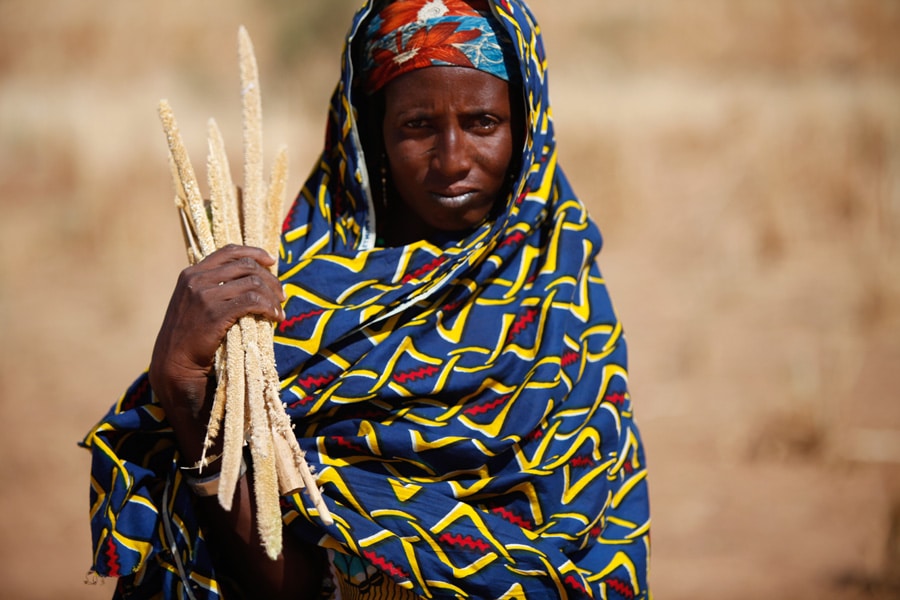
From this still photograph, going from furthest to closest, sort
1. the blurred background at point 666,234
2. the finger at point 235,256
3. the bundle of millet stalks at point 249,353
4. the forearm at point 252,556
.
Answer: the blurred background at point 666,234 → the forearm at point 252,556 → the finger at point 235,256 → the bundle of millet stalks at point 249,353

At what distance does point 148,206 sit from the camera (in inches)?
348

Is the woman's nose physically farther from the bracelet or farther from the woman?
the bracelet

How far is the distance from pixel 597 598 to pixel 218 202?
1.13 metres

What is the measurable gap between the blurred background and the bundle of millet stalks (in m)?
3.51

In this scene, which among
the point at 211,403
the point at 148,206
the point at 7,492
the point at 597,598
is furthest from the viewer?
the point at 148,206

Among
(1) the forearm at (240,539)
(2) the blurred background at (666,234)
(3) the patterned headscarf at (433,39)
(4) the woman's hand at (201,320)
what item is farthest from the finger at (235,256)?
(2) the blurred background at (666,234)

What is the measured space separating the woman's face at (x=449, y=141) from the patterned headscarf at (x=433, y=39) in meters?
0.02

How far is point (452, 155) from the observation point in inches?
73.7

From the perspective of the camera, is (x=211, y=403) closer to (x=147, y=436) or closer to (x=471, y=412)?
(x=147, y=436)

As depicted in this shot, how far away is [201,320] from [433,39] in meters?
0.80

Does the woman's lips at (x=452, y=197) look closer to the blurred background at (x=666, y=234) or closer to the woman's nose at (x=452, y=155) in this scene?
the woman's nose at (x=452, y=155)

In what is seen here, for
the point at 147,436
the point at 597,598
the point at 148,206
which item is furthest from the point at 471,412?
the point at 148,206

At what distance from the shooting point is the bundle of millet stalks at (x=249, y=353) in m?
1.45

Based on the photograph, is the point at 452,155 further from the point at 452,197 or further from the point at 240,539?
the point at 240,539
